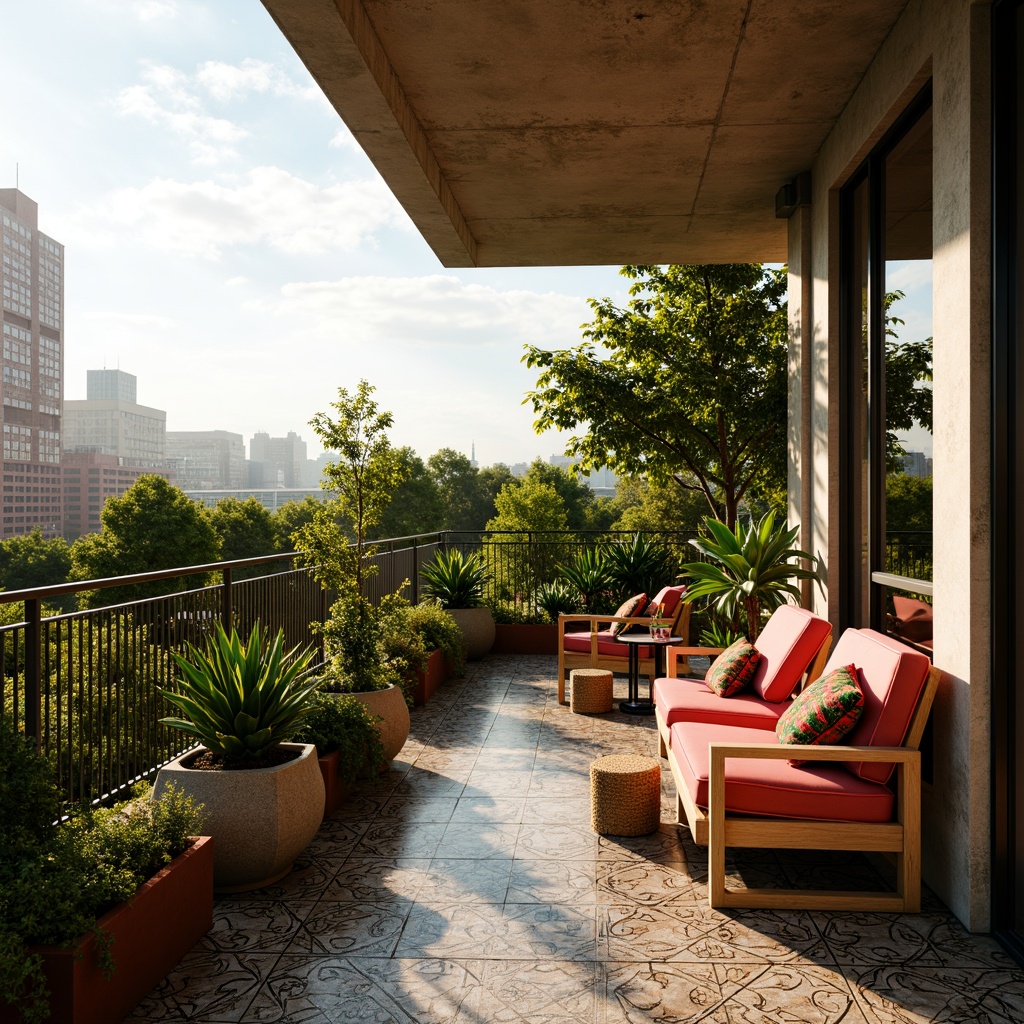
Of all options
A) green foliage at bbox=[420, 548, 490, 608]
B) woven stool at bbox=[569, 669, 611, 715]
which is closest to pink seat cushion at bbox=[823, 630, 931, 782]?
woven stool at bbox=[569, 669, 611, 715]

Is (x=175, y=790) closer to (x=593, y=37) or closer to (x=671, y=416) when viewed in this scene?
(x=593, y=37)

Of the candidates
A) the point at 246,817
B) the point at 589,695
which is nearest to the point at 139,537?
the point at 589,695

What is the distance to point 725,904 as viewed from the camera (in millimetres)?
3348

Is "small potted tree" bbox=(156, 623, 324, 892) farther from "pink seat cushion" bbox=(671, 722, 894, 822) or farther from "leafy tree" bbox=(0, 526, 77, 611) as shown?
"leafy tree" bbox=(0, 526, 77, 611)

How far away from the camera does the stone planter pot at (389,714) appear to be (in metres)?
5.01

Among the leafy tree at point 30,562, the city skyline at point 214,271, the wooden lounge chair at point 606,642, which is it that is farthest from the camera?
the city skyline at point 214,271

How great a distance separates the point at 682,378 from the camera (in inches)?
379

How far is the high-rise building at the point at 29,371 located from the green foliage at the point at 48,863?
9183 cm

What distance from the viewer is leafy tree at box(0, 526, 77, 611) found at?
5688cm

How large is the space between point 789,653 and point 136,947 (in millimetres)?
3338

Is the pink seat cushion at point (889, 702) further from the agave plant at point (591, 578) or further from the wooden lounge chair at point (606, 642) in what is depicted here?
the agave plant at point (591, 578)

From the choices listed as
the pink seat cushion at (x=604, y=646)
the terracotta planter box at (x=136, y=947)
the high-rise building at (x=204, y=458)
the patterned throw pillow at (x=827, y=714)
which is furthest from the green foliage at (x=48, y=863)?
the high-rise building at (x=204, y=458)

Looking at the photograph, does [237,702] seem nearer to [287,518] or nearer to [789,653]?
[789,653]

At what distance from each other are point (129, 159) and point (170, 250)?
65.6 ft
